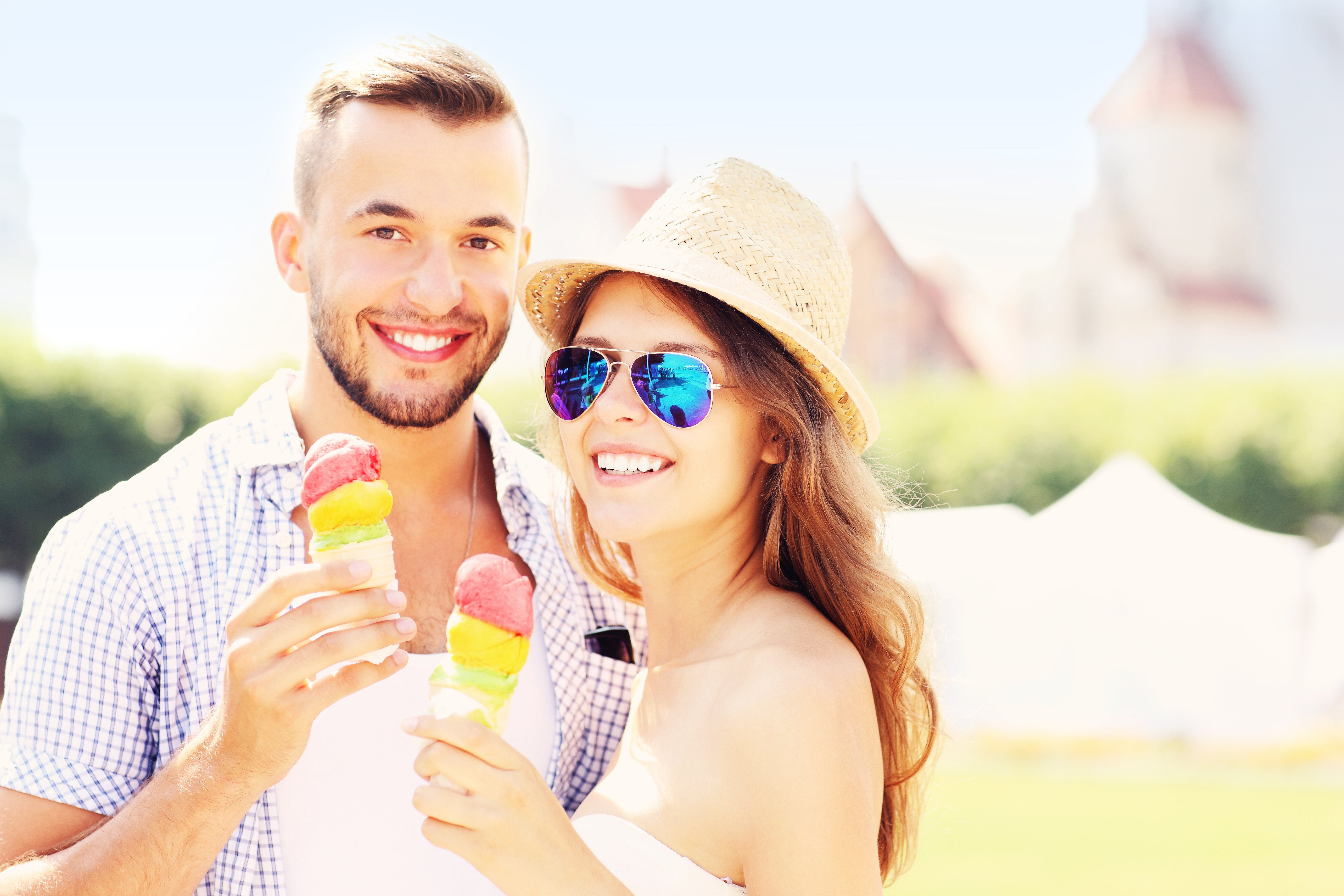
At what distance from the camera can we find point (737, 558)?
3.50 m

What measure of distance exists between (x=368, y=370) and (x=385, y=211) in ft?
1.71

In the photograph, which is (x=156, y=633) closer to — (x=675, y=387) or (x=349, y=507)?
(x=349, y=507)

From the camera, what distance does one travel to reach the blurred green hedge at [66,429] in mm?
27109

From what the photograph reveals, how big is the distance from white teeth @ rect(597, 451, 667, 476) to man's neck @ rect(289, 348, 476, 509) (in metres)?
1.09

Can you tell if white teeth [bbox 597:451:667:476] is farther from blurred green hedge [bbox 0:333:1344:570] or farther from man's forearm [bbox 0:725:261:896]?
blurred green hedge [bbox 0:333:1344:570]

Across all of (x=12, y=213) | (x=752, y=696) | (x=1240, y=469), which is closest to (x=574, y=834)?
(x=752, y=696)

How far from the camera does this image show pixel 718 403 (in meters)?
3.22

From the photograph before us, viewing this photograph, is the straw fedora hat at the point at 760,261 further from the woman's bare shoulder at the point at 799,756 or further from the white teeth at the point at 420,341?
the woman's bare shoulder at the point at 799,756

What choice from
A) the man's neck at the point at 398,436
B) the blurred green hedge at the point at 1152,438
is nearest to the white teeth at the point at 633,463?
the man's neck at the point at 398,436

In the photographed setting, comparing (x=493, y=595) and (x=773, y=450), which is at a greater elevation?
(x=773, y=450)

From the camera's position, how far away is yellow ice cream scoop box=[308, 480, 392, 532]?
2936 mm

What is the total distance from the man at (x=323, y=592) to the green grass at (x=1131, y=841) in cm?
932

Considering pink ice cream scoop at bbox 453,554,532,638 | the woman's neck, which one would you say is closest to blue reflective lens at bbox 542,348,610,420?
the woman's neck

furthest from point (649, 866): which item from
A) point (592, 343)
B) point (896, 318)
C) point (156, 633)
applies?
point (896, 318)
